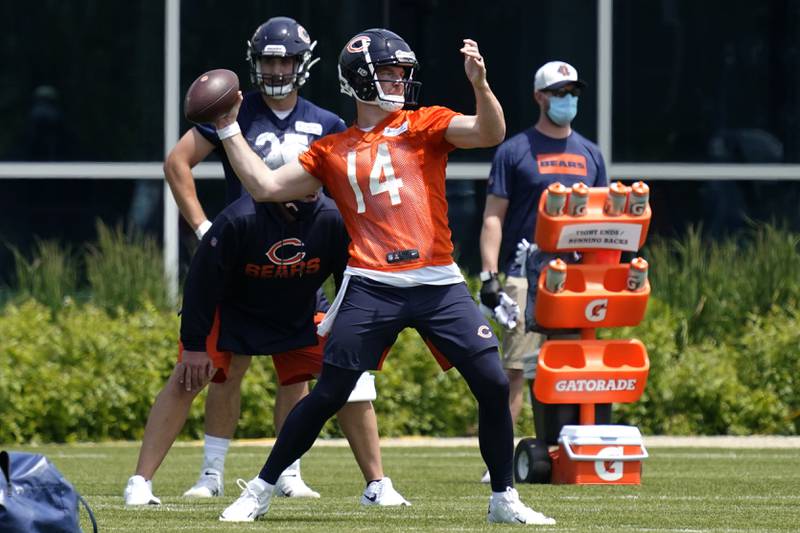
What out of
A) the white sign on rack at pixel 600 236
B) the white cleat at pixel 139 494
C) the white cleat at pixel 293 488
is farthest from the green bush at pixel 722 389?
the white cleat at pixel 139 494

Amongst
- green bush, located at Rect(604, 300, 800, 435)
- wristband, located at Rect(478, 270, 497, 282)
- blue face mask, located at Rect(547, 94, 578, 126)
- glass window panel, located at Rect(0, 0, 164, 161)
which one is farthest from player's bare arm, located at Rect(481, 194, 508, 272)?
glass window panel, located at Rect(0, 0, 164, 161)

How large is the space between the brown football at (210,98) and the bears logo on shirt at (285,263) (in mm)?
955

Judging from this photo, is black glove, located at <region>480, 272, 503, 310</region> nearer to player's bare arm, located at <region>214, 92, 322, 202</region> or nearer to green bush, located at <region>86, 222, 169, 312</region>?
player's bare arm, located at <region>214, 92, 322, 202</region>

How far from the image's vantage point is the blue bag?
5.79 metres

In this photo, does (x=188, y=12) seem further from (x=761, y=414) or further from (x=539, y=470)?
(x=539, y=470)

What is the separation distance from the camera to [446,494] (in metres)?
9.22

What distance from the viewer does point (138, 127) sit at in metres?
16.4

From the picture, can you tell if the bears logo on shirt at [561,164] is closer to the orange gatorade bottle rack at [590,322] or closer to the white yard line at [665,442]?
the orange gatorade bottle rack at [590,322]

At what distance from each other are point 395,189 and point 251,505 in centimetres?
130

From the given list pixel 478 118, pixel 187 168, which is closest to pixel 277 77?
pixel 187 168

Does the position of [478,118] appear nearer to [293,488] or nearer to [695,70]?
[293,488]

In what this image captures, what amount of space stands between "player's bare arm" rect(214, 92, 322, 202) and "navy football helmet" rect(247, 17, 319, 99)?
1.03 meters

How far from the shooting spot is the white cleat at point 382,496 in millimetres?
8367

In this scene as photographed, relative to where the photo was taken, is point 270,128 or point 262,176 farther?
point 270,128
